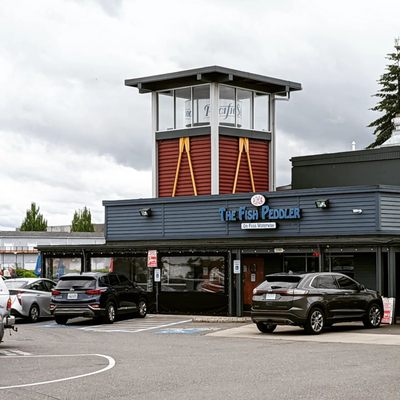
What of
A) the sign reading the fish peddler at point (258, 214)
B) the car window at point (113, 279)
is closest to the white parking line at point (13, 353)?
the car window at point (113, 279)

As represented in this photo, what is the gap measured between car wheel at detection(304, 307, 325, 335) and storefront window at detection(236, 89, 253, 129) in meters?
14.9

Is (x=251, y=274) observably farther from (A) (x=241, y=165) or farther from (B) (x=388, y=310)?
(B) (x=388, y=310)

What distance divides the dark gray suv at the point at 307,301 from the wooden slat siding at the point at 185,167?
12.5 meters

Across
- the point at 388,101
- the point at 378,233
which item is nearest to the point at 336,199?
the point at 378,233

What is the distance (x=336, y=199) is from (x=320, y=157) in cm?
643

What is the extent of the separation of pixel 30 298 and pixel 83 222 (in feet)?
263

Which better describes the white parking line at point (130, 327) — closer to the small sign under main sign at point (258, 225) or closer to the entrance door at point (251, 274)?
the entrance door at point (251, 274)

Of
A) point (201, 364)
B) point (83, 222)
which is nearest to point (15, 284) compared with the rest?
point (201, 364)

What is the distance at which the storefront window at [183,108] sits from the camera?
122ft

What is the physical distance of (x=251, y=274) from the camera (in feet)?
107

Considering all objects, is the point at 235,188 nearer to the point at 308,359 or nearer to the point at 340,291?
the point at 340,291

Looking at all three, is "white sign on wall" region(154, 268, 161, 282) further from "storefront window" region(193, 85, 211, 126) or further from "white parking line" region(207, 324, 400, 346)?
"white parking line" region(207, 324, 400, 346)

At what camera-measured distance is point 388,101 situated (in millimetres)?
61062

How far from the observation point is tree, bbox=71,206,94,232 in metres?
110
